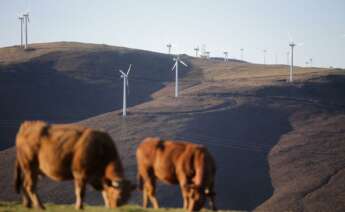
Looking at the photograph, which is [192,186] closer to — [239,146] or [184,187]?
[184,187]

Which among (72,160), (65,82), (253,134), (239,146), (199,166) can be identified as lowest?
(239,146)

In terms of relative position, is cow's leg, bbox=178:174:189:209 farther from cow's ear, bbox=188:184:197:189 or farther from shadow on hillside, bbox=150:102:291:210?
shadow on hillside, bbox=150:102:291:210

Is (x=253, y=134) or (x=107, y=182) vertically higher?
(x=107, y=182)

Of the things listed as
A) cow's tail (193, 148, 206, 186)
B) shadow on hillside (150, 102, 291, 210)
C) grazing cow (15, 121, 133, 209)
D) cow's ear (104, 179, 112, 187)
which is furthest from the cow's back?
shadow on hillside (150, 102, 291, 210)

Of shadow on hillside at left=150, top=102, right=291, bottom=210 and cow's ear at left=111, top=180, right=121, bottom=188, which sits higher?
cow's ear at left=111, top=180, right=121, bottom=188

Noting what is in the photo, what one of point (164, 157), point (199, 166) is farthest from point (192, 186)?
point (164, 157)

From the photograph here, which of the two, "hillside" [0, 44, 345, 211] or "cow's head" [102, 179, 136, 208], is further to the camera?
"hillside" [0, 44, 345, 211]

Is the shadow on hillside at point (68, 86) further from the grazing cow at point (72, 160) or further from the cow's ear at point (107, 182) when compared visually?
the cow's ear at point (107, 182)

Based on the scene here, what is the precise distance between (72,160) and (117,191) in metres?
1.61

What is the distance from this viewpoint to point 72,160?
17234 mm

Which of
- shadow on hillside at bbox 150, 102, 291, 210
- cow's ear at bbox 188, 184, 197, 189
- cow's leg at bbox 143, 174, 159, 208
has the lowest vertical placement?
shadow on hillside at bbox 150, 102, 291, 210

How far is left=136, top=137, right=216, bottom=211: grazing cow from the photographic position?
18.8m

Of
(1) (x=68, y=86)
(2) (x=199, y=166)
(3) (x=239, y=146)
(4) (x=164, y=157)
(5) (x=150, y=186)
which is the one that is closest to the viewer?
(2) (x=199, y=166)

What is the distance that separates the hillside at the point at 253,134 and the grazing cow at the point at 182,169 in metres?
54.4
